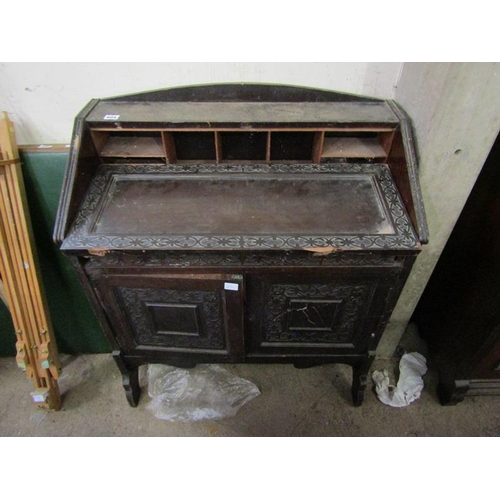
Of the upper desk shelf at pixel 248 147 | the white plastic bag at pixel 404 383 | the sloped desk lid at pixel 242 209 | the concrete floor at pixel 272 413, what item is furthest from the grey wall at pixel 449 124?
the concrete floor at pixel 272 413

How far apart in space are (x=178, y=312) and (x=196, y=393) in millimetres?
655

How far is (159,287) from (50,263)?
0.73 m

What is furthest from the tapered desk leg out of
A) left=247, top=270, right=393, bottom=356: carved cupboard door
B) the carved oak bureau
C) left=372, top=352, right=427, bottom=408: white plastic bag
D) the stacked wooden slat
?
left=372, top=352, right=427, bottom=408: white plastic bag

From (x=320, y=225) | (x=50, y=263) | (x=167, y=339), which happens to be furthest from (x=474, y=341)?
(x=50, y=263)

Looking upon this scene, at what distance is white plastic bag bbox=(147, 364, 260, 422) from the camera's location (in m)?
1.62

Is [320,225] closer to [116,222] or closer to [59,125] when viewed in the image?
[116,222]

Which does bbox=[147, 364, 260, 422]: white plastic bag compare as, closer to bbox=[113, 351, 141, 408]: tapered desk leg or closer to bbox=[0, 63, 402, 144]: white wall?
bbox=[113, 351, 141, 408]: tapered desk leg

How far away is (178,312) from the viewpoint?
47.9 inches

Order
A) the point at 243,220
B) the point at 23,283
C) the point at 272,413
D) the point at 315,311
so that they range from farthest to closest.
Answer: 1. the point at 272,413
2. the point at 23,283
3. the point at 315,311
4. the point at 243,220

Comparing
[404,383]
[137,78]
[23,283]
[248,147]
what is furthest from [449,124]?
[23,283]

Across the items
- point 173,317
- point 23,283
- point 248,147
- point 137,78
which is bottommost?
point 23,283

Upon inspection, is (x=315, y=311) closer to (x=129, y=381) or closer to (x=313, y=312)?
(x=313, y=312)

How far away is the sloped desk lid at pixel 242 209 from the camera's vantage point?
1.00 meters

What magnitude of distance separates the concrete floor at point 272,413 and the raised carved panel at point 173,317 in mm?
527
